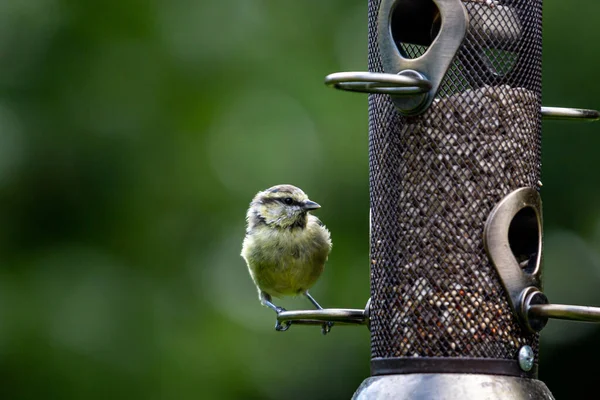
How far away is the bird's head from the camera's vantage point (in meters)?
8.76

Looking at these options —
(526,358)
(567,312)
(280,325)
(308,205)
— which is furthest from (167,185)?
(567,312)

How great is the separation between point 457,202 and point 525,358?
0.78 metres

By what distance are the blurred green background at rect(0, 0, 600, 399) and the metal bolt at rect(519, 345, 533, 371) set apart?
20.2ft

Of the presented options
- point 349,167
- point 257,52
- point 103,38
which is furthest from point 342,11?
point 103,38

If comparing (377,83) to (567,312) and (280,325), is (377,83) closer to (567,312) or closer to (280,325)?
(567,312)

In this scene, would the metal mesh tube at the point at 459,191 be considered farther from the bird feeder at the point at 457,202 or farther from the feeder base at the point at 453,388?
the feeder base at the point at 453,388

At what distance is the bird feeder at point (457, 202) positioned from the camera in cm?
567

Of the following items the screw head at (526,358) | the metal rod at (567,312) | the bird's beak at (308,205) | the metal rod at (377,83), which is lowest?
the screw head at (526,358)

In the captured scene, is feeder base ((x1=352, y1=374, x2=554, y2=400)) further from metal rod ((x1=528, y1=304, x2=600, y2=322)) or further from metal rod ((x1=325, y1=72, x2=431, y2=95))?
metal rod ((x1=325, y1=72, x2=431, y2=95))

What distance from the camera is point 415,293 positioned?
5844 millimetres

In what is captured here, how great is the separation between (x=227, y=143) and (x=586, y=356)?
4.88 metres

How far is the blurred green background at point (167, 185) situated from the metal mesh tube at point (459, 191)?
19.6 feet

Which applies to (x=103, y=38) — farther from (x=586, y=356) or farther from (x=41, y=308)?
(x=586, y=356)

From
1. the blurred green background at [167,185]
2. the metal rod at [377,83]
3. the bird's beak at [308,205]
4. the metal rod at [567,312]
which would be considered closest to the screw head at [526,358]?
the metal rod at [567,312]
